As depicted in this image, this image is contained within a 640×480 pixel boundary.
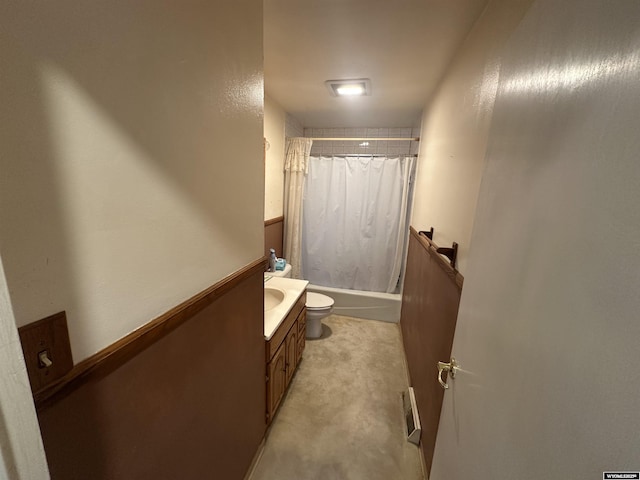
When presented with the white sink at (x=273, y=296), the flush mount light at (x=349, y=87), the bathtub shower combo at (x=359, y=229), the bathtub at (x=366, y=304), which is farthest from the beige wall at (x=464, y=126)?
the bathtub at (x=366, y=304)

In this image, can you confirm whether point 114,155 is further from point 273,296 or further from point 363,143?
point 363,143

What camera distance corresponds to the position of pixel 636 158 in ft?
1.04

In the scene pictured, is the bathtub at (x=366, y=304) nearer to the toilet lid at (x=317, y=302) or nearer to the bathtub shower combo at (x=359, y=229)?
the bathtub shower combo at (x=359, y=229)

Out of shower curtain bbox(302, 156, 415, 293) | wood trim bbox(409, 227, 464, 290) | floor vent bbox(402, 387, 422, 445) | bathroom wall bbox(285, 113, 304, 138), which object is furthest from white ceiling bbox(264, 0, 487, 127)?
floor vent bbox(402, 387, 422, 445)

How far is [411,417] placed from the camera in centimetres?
165

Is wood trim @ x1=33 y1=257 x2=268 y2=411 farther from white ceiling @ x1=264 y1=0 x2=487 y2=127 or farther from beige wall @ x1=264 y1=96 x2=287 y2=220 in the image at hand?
beige wall @ x1=264 y1=96 x2=287 y2=220

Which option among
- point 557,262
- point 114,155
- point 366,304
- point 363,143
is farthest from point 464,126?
point 366,304

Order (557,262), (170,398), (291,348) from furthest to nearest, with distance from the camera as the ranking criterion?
(291,348)
(170,398)
(557,262)

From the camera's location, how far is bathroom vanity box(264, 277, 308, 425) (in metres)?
1.48

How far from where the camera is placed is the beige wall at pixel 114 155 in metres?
0.40

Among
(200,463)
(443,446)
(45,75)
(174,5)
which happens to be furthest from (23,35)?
(443,446)

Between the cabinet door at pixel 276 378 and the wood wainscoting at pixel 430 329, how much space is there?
2.98 ft

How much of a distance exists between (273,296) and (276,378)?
0.57 meters

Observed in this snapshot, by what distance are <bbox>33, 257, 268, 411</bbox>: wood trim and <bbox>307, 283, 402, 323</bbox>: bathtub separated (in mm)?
2271
